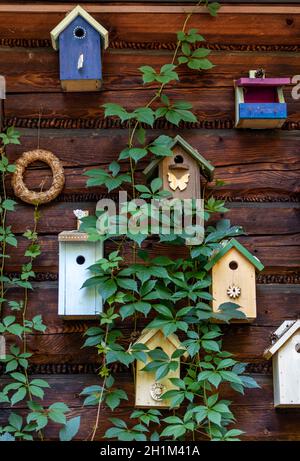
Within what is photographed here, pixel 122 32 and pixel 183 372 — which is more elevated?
pixel 122 32

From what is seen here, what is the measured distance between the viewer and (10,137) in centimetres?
394

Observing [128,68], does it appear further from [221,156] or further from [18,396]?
[18,396]

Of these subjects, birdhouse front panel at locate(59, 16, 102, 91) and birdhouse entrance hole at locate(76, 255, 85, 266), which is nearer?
birdhouse entrance hole at locate(76, 255, 85, 266)

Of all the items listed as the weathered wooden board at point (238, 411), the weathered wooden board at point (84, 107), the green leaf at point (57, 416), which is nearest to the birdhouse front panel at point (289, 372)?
the weathered wooden board at point (238, 411)

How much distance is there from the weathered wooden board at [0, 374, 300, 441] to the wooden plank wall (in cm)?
16

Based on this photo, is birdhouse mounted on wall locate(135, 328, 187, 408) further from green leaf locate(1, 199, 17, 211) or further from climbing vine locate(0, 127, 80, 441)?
green leaf locate(1, 199, 17, 211)

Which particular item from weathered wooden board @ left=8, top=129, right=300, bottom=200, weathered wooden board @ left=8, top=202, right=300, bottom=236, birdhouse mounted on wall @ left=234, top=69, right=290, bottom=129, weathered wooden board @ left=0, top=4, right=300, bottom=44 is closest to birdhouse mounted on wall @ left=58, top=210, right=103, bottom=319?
weathered wooden board @ left=8, top=202, right=300, bottom=236

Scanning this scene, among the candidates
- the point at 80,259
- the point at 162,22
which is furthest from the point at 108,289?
the point at 162,22

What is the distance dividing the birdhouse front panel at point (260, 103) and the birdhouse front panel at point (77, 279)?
35.6 inches

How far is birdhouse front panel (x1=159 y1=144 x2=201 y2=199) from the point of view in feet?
12.7

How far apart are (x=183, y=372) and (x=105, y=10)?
1.73m

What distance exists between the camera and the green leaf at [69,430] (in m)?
3.64
